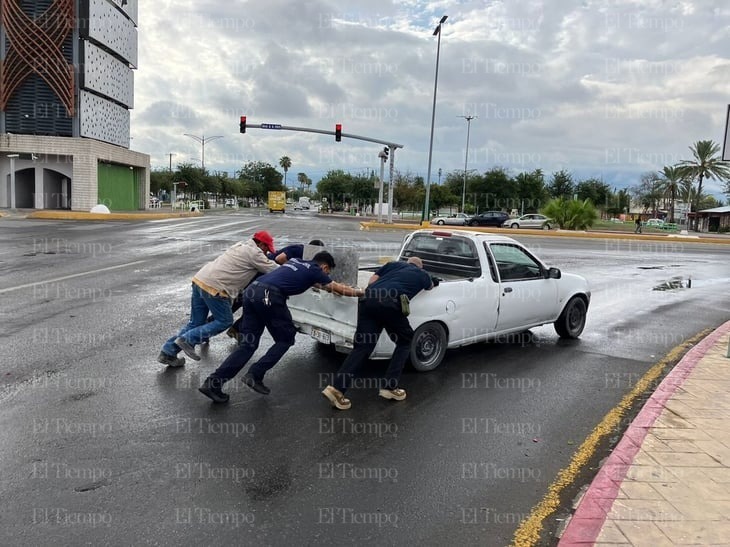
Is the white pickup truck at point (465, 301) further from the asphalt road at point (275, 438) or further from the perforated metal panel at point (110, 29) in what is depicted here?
the perforated metal panel at point (110, 29)

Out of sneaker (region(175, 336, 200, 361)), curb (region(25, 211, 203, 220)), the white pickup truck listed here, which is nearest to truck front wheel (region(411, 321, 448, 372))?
the white pickup truck

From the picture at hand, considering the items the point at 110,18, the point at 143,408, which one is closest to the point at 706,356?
the point at 143,408

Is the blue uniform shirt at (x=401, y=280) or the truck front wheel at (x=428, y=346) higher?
the blue uniform shirt at (x=401, y=280)

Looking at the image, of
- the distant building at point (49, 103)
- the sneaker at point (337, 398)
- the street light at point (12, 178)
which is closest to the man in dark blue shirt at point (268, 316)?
the sneaker at point (337, 398)

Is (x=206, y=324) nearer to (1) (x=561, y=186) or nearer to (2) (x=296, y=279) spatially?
(2) (x=296, y=279)

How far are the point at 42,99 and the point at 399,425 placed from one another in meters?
44.8

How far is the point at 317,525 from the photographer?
3430mm

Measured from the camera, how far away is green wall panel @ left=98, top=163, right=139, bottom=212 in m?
43.5

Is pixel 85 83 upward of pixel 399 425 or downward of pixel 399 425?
upward

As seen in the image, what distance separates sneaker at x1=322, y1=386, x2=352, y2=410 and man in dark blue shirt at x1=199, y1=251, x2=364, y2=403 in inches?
23.8

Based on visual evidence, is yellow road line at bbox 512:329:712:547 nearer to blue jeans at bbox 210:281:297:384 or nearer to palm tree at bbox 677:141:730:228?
blue jeans at bbox 210:281:297:384

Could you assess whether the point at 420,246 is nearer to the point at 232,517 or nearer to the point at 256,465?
the point at 256,465

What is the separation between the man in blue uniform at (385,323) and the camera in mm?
5289

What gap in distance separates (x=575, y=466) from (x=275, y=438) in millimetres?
2366
